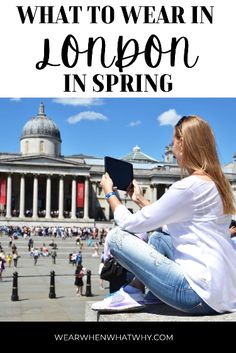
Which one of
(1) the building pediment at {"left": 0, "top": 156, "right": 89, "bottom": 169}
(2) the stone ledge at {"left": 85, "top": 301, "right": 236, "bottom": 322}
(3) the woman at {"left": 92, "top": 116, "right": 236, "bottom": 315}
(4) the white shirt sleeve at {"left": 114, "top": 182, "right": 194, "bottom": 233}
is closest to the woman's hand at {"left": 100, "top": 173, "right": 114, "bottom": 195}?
(3) the woman at {"left": 92, "top": 116, "right": 236, "bottom": 315}

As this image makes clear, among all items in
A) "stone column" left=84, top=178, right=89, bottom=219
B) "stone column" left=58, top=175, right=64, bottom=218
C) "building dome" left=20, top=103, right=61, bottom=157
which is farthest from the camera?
"building dome" left=20, top=103, right=61, bottom=157

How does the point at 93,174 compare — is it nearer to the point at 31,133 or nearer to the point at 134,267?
the point at 31,133

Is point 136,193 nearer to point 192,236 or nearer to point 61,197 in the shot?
point 192,236

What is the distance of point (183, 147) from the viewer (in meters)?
3.78

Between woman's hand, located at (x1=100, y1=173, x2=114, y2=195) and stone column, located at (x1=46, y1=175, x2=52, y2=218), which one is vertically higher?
stone column, located at (x1=46, y1=175, x2=52, y2=218)

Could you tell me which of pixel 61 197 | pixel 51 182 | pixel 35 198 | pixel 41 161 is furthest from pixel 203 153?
pixel 51 182

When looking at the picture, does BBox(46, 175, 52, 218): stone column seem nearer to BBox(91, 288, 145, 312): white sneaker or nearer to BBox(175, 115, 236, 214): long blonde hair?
BBox(91, 288, 145, 312): white sneaker

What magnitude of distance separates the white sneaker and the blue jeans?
204 mm

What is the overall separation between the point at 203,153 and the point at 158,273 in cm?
85

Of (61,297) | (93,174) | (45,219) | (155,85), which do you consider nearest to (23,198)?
(45,219)

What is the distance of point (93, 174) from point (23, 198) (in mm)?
12728

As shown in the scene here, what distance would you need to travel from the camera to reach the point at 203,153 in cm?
374

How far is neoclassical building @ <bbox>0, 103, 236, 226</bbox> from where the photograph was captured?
79688 millimetres

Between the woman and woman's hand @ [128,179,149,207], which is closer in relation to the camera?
the woman
